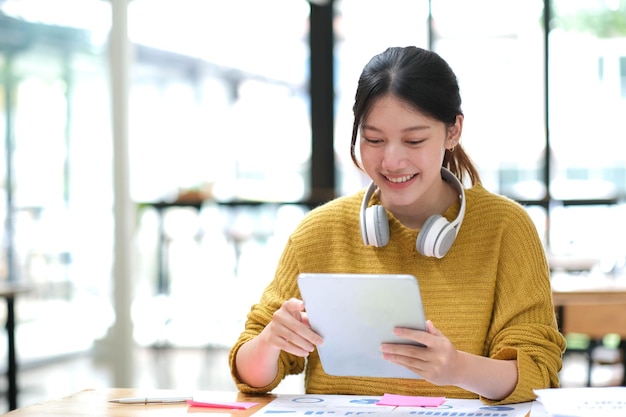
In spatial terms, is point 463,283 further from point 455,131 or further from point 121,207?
point 121,207

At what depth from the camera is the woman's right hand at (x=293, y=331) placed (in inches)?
58.5

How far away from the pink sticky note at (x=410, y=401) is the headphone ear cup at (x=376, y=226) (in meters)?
0.30

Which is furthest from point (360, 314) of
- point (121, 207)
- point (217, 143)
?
point (217, 143)

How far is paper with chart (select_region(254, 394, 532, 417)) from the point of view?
4.85ft

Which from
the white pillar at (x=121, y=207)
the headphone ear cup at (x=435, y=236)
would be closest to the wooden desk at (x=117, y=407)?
the headphone ear cup at (x=435, y=236)

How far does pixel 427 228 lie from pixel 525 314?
9.1 inches

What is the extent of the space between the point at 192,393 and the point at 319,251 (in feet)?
1.22

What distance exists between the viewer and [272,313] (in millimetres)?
1792

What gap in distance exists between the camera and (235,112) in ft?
23.1

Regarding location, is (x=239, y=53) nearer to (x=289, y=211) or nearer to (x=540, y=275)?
(x=289, y=211)

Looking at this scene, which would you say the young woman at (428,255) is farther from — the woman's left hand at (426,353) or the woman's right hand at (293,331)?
the woman's left hand at (426,353)

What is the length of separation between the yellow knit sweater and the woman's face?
115 millimetres

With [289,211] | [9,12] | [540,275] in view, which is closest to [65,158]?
[9,12]

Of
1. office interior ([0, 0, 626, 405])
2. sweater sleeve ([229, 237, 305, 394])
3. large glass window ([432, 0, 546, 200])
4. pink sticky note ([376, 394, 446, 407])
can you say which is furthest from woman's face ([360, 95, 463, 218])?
large glass window ([432, 0, 546, 200])
